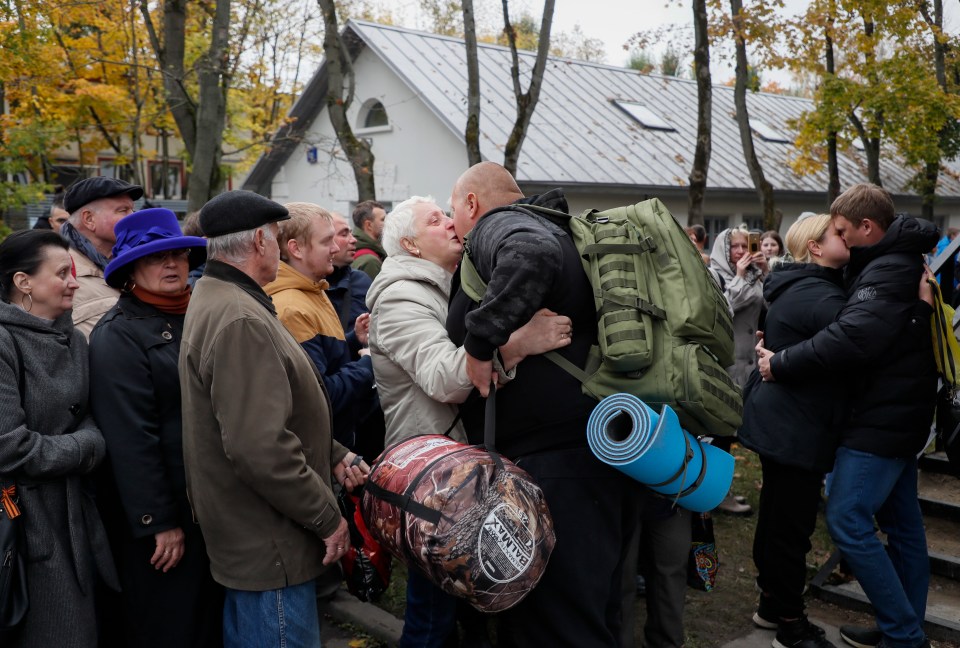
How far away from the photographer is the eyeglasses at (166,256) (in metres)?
2.95

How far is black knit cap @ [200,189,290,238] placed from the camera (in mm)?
2727

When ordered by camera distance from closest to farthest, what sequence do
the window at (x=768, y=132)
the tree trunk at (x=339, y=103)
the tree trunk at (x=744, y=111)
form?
the tree trunk at (x=339, y=103) → the tree trunk at (x=744, y=111) → the window at (x=768, y=132)

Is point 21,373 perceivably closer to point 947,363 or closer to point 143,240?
point 143,240

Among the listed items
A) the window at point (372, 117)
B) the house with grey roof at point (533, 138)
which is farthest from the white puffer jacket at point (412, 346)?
the window at point (372, 117)

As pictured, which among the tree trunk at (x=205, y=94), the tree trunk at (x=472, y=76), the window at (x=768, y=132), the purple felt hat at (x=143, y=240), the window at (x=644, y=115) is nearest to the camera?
the purple felt hat at (x=143, y=240)

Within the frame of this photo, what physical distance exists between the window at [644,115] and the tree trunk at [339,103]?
34.3 feet

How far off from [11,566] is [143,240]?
1156mm

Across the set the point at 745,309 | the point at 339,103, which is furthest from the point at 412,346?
the point at 339,103

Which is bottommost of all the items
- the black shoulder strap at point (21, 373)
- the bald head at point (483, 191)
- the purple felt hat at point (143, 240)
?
the black shoulder strap at point (21, 373)

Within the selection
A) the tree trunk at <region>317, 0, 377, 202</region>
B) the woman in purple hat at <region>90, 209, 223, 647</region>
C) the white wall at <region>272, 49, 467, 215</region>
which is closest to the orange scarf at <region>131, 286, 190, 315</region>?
the woman in purple hat at <region>90, 209, 223, 647</region>

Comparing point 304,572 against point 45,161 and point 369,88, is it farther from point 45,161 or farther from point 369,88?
point 45,161

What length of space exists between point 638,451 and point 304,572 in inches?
45.9

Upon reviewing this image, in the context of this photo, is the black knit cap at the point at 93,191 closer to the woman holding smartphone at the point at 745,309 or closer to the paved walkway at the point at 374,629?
the paved walkway at the point at 374,629

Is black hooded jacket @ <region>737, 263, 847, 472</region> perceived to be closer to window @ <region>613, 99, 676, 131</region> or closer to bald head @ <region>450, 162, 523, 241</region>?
bald head @ <region>450, 162, 523, 241</region>
